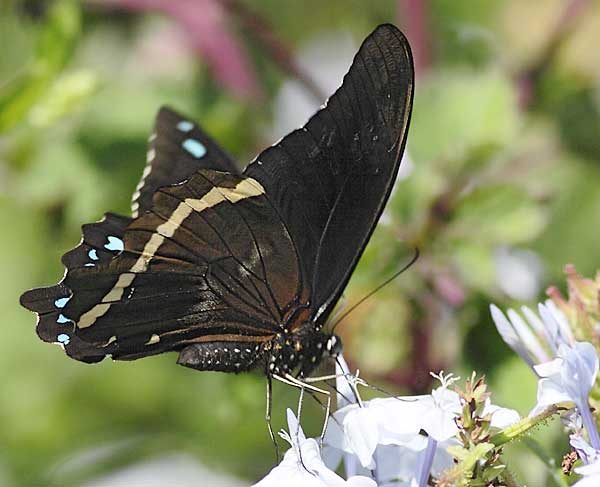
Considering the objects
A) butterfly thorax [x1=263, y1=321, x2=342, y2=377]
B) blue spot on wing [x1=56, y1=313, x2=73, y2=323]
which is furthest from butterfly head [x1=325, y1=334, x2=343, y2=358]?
blue spot on wing [x1=56, y1=313, x2=73, y2=323]

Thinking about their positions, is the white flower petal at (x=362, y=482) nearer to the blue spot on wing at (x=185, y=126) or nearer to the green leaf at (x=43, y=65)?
the blue spot on wing at (x=185, y=126)

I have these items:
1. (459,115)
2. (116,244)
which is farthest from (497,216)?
(116,244)

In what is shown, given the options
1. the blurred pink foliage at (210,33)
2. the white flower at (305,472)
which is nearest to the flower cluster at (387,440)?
the white flower at (305,472)

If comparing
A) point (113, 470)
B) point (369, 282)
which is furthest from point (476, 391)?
point (113, 470)

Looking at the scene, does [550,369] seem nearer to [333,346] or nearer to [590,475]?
[590,475]

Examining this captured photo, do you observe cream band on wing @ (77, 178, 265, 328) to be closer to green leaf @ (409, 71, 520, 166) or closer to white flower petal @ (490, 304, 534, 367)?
white flower petal @ (490, 304, 534, 367)
